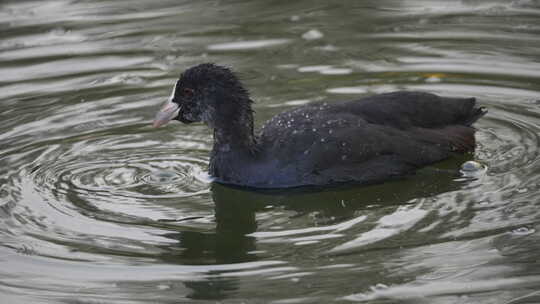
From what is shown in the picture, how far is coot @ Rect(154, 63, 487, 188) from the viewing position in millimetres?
7801

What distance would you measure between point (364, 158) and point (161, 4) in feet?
20.9

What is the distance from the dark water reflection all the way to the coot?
159mm

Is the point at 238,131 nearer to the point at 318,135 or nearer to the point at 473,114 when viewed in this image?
the point at 318,135

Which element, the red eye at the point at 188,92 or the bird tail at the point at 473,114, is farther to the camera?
the bird tail at the point at 473,114

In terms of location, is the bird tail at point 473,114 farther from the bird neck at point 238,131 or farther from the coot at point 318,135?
the bird neck at point 238,131

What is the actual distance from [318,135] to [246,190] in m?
0.73

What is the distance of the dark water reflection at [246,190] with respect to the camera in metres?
6.07

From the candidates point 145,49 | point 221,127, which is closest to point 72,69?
point 145,49

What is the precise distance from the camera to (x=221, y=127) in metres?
8.10

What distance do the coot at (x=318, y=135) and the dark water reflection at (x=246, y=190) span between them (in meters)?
0.16

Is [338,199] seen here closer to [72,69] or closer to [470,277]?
[470,277]

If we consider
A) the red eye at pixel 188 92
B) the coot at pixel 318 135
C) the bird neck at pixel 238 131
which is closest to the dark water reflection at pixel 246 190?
the coot at pixel 318 135

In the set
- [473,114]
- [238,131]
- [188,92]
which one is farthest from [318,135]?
[473,114]

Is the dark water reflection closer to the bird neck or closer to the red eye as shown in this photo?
the bird neck
